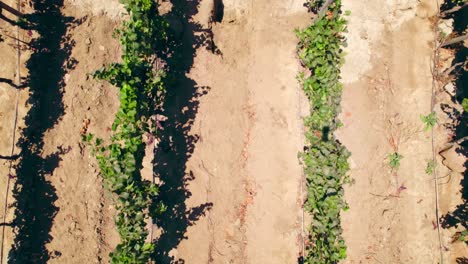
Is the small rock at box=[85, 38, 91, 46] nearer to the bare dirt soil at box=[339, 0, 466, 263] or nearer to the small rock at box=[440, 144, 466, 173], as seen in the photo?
the bare dirt soil at box=[339, 0, 466, 263]

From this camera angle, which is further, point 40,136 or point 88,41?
point 88,41

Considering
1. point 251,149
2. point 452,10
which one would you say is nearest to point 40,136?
point 251,149

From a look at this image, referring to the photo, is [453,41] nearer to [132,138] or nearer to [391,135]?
[391,135]

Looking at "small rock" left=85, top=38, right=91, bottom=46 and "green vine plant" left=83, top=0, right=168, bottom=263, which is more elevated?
"small rock" left=85, top=38, right=91, bottom=46

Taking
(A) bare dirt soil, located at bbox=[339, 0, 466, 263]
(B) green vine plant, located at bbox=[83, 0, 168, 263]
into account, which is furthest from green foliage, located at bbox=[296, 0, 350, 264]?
(B) green vine plant, located at bbox=[83, 0, 168, 263]

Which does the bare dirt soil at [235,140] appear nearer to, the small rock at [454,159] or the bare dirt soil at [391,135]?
the bare dirt soil at [391,135]

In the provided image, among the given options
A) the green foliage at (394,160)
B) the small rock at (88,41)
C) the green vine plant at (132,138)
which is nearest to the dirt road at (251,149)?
the green vine plant at (132,138)

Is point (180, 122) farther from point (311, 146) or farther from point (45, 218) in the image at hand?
point (45, 218)
